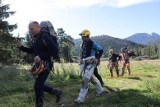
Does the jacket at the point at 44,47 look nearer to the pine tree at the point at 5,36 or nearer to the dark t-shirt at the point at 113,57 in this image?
the dark t-shirt at the point at 113,57

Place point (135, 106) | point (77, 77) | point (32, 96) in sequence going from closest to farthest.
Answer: point (135, 106)
point (32, 96)
point (77, 77)

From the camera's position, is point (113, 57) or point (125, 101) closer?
point (125, 101)

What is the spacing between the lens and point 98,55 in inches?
446

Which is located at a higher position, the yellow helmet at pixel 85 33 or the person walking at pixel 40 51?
the yellow helmet at pixel 85 33

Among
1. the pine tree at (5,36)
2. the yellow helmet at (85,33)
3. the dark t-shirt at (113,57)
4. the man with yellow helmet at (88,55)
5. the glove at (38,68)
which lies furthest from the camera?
the pine tree at (5,36)

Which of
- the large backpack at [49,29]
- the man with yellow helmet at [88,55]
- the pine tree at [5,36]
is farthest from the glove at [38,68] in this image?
the pine tree at [5,36]

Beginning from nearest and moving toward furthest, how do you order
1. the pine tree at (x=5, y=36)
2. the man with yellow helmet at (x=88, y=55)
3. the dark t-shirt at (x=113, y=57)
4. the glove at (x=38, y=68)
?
the glove at (x=38, y=68), the man with yellow helmet at (x=88, y=55), the dark t-shirt at (x=113, y=57), the pine tree at (x=5, y=36)

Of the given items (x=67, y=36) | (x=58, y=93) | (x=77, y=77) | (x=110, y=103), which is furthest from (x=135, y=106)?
(x=67, y=36)

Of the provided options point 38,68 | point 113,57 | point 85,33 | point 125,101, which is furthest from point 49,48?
point 113,57

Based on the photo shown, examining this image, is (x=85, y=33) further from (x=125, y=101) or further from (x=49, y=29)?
(x=125, y=101)

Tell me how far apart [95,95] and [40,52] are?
318 cm

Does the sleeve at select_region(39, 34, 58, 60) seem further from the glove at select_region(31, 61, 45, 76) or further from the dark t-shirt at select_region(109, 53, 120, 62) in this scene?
the dark t-shirt at select_region(109, 53, 120, 62)

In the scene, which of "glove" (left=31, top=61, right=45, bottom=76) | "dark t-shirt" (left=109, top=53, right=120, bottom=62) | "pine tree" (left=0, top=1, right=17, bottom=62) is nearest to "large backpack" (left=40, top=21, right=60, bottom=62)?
"glove" (left=31, top=61, right=45, bottom=76)

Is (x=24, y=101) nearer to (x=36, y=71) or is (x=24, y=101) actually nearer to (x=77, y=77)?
(x=36, y=71)
